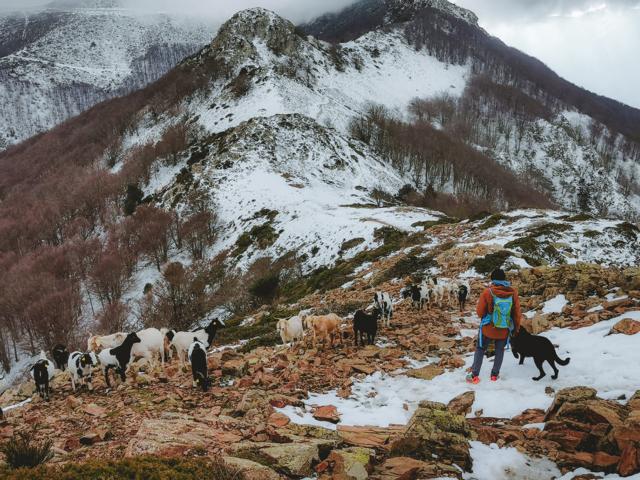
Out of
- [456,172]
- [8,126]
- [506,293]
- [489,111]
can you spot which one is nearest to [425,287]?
[506,293]

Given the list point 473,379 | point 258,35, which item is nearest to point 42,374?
point 473,379

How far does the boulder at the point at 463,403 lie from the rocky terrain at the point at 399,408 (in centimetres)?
5

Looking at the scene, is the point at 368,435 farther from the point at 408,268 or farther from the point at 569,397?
the point at 408,268

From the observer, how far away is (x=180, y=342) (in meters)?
11.2

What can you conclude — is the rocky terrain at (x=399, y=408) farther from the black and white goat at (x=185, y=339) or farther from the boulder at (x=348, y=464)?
the black and white goat at (x=185, y=339)

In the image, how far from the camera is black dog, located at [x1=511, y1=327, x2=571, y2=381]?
24.6 ft

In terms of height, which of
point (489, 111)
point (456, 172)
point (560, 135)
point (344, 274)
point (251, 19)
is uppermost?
point (251, 19)

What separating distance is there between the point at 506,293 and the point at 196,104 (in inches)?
4109

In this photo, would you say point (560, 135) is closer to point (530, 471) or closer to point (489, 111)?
point (489, 111)

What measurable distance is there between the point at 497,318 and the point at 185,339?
846 centimetres

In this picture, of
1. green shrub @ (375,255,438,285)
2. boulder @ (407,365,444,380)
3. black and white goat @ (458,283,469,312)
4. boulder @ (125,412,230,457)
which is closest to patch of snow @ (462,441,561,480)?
boulder @ (125,412,230,457)

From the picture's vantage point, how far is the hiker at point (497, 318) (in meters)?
8.05

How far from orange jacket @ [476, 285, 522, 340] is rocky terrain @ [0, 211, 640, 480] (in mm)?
950

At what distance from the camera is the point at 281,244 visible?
4553cm
